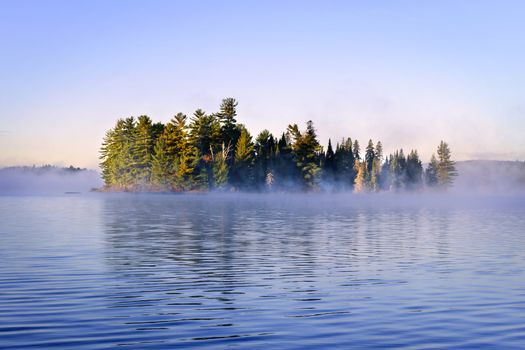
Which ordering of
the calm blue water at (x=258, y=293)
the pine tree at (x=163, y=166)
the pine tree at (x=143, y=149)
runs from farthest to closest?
the pine tree at (x=143, y=149) < the pine tree at (x=163, y=166) < the calm blue water at (x=258, y=293)

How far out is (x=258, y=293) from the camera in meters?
18.6

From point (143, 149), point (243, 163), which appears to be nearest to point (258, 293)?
point (243, 163)

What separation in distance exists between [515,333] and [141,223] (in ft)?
132

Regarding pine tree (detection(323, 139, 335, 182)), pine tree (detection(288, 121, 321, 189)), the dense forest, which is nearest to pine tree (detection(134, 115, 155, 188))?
the dense forest

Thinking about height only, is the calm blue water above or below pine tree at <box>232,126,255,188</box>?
below

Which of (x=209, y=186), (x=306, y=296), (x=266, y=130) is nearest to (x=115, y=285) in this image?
(x=306, y=296)

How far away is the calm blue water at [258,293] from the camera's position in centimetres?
1335

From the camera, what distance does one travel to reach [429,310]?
1642 cm

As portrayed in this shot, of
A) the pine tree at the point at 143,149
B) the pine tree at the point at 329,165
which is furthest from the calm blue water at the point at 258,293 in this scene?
the pine tree at the point at 329,165

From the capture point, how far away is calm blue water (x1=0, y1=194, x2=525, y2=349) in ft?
43.8

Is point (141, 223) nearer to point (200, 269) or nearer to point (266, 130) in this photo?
point (200, 269)

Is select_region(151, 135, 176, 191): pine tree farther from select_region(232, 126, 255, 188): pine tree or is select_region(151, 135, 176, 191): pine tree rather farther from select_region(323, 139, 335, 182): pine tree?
select_region(323, 139, 335, 182): pine tree

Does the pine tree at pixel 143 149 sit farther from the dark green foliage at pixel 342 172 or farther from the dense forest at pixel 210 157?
the dark green foliage at pixel 342 172

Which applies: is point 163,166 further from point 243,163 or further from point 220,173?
point 243,163
